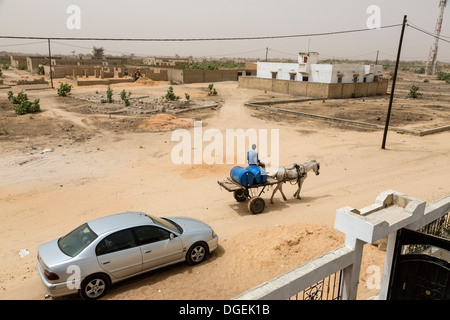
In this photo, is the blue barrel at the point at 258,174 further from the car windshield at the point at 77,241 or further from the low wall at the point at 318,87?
the low wall at the point at 318,87

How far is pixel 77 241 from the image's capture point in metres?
6.53

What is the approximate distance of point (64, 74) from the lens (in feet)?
166

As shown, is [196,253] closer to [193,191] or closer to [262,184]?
[262,184]

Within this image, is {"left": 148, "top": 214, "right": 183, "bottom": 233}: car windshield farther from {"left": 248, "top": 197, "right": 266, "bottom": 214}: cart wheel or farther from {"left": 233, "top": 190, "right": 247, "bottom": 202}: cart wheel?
{"left": 233, "top": 190, "right": 247, "bottom": 202}: cart wheel

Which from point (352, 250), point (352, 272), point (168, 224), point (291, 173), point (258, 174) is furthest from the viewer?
point (291, 173)

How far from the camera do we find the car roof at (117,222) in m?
6.62

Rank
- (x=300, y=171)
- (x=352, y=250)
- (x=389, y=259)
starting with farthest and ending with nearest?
(x=300, y=171) < (x=389, y=259) < (x=352, y=250)

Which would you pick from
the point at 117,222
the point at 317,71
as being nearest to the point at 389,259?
the point at 117,222

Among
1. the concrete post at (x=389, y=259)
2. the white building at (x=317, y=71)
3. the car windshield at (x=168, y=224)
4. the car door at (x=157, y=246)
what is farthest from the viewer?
the white building at (x=317, y=71)

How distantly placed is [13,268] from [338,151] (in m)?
14.7

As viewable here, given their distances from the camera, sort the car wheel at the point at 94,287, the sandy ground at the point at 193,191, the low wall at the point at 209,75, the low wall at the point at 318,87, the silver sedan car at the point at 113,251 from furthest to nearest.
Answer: the low wall at the point at 209,75, the low wall at the point at 318,87, the sandy ground at the point at 193,191, the car wheel at the point at 94,287, the silver sedan car at the point at 113,251

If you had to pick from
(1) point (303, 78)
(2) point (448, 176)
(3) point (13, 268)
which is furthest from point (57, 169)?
(1) point (303, 78)

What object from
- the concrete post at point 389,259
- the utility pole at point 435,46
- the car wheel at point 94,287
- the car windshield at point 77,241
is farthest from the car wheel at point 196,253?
the utility pole at point 435,46

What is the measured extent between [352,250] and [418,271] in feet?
3.32
